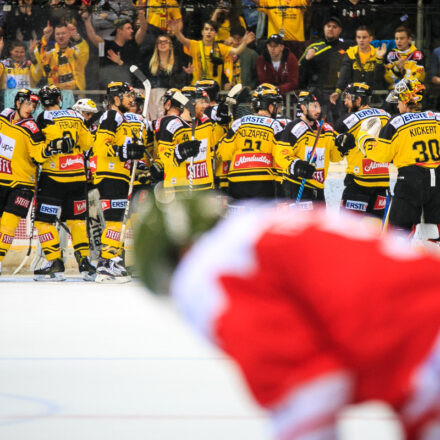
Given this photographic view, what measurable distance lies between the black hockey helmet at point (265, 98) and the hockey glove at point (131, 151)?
1070mm

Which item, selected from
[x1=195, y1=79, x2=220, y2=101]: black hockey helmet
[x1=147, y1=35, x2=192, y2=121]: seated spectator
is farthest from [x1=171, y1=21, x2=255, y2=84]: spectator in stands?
[x1=195, y1=79, x2=220, y2=101]: black hockey helmet

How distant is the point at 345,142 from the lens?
8133 millimetres

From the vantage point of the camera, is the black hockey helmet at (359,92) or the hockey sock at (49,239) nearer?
the hockey sock at (49,239)

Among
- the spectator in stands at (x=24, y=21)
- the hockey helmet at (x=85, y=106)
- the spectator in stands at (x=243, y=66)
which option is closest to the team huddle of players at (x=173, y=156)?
the hockey helmet at (x=85, y=106)

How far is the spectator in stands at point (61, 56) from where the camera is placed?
931cm

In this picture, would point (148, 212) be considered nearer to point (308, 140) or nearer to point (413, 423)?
point (413, 423)

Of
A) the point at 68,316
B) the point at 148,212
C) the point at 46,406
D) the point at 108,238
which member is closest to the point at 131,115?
the point at 108,238

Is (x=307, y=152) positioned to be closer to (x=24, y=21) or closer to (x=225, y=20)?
(x=225, y=20)

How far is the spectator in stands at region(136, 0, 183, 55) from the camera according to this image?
941 centimetres

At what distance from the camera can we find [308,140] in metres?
8.24

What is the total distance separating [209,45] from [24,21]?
1.81m

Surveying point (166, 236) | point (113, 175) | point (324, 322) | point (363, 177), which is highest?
point (166, 236)

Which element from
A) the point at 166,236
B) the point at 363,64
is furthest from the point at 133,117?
the point at 166,236

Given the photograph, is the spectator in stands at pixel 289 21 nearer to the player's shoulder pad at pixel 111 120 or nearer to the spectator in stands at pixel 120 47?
the spectator in stands at pixel 120 47
